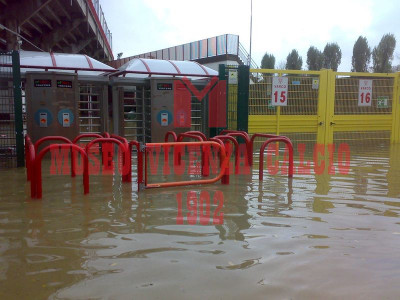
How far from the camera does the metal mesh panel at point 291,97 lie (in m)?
10.4

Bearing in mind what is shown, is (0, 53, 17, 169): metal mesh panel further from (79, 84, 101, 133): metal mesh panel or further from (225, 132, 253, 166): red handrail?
(225, 132, 253, 166): red handrail

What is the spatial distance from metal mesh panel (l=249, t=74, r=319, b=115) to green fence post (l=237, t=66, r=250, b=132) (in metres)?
0.80

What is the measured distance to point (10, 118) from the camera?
7.71m

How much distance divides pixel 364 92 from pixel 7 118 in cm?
929

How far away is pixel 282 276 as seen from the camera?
2.80m

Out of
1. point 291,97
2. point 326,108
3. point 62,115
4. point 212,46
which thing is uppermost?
point 212,46

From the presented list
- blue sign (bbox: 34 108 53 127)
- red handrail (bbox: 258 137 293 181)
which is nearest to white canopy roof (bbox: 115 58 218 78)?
blue sign (bbox: 34 108 53 127)

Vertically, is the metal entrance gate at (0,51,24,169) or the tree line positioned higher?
the tree line

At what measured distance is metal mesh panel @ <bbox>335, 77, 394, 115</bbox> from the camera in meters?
11.0

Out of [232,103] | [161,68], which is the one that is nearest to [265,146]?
[232,103]

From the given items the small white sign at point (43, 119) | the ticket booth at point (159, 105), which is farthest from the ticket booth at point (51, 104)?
the ticket booth at point (159, 105)

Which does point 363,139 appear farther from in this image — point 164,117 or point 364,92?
point 164,117

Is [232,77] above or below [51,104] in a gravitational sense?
above

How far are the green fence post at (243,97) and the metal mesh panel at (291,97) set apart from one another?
798 mm
